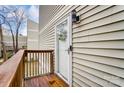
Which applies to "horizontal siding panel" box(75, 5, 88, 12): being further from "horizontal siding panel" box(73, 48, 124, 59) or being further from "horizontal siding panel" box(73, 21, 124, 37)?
"horizontal siding panel" box(73, 48, 124, 59)

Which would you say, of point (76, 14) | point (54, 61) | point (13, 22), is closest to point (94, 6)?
point (76, 14)

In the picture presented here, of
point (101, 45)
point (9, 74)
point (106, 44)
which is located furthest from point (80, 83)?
point (9, 74)

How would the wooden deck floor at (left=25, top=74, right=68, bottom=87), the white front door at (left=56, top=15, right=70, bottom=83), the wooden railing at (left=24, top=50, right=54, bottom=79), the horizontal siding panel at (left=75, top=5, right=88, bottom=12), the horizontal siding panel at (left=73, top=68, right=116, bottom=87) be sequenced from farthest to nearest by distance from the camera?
1. the wooden railing at (left=24, top=50, right=54, bottom=79)
2. the wooden deck floor at (left=25, top=74, right=68, bottom=87)
3. the white front door at (left=56, top=15, right=70, bottom=83)
4. the horizontal siding panel at (left=75, top=5, right=88, bottom=12)
5. the horizontal siding panel at (left=73, top=68, right=116, bottom=87)

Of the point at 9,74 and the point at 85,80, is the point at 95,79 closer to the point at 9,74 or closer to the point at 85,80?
the point at 85,80

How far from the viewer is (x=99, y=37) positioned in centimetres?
214

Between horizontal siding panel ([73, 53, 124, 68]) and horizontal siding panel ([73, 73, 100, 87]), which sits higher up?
horizontal siding panel ([73, 53, 124, 68])

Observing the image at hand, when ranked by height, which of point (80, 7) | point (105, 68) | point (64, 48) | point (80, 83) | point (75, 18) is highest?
point (80, 7)

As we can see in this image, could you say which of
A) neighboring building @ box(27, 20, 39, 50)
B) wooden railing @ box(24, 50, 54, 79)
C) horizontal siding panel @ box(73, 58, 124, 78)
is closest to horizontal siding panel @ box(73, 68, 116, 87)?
horizontal siding panel @ box(73, 58, 124, 78)

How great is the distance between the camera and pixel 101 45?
2.10m

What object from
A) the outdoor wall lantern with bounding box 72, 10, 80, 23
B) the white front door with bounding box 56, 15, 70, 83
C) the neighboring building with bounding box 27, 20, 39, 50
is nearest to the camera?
the outdoor wall lantern with bounding box 72, 10, 80, 23

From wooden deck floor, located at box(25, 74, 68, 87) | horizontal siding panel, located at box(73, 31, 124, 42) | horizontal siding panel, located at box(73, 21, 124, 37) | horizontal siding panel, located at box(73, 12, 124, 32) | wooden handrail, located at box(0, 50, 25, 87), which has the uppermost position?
horizontal siding panel, located at box(73, 12, 124, 32)

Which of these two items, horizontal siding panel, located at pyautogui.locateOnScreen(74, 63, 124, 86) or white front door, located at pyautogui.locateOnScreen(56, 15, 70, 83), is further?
white front door, located at pyautogui.locateOnScreen(56, 15, 70, 83)

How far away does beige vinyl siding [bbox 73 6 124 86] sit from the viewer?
1.77m

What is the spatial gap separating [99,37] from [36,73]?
10.8 ft
